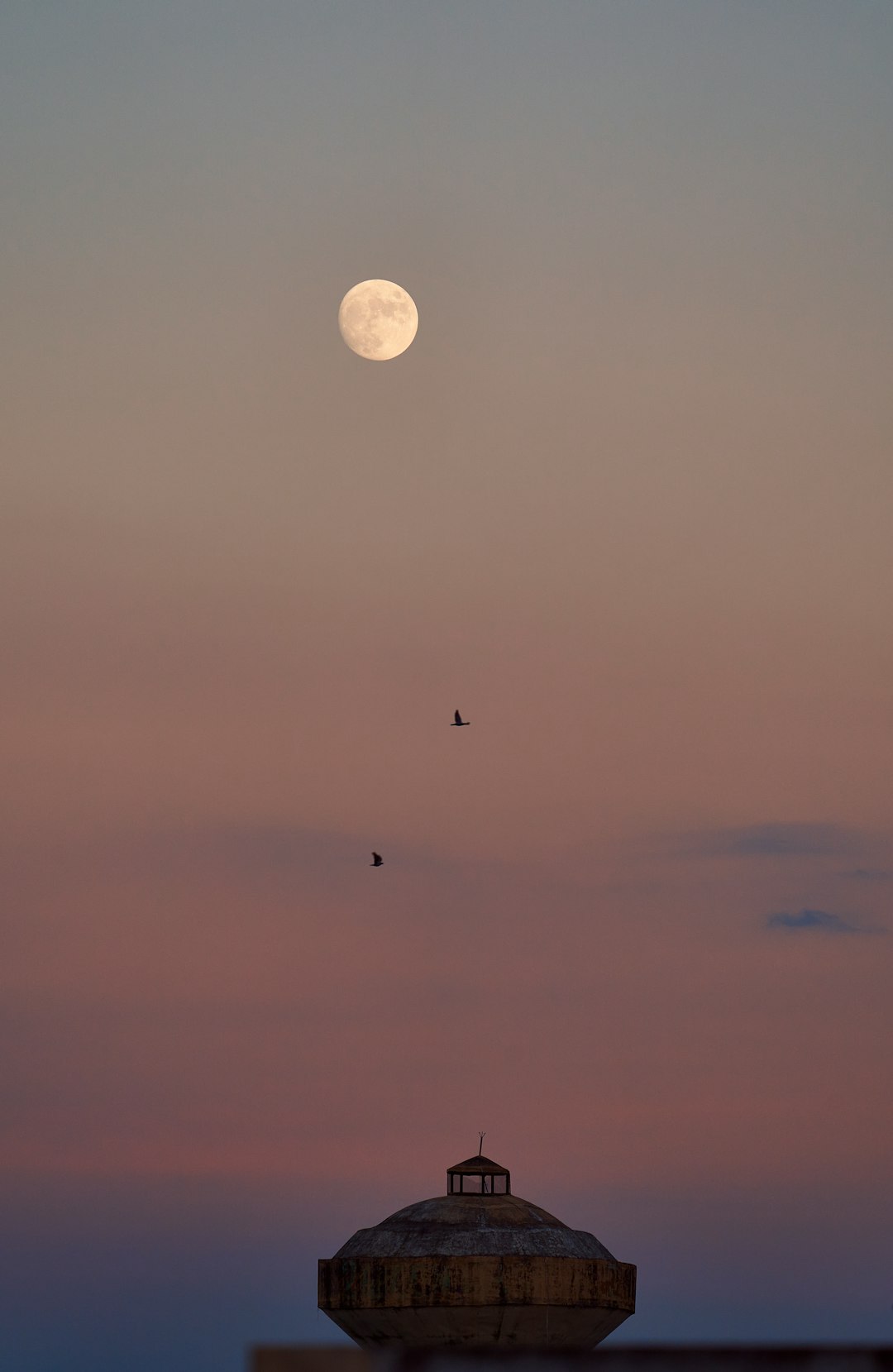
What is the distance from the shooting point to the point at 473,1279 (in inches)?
2778

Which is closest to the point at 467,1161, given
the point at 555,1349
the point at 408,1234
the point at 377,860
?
the point at 408,1234

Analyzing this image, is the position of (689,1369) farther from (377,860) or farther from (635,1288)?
(635,1288)

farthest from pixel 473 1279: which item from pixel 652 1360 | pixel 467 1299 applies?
pixel 652 1360

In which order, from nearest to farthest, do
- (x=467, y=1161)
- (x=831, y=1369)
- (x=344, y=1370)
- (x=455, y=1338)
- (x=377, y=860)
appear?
(x=344, y=1370) < (x=831, y=1369) < (x=377, y=860) < (x=455, y=1338) < (x=467, y=1161)

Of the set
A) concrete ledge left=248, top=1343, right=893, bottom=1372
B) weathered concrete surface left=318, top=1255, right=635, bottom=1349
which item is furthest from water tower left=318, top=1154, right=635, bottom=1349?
concrete ledge left=248, top=1343, right=893, bottom=1372

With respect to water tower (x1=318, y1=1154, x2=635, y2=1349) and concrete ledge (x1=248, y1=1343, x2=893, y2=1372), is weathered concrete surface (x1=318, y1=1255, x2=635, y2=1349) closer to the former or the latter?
water tower (x1=318, y1=1154, x2=635, y2=1349)

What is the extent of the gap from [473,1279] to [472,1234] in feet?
5.99

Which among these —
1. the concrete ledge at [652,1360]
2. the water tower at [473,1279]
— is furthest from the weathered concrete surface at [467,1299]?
the concrete ledge at [652,1360]

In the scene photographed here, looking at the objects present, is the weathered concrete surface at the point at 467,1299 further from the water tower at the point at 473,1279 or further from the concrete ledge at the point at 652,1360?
the concrete ledge at the point at 652,1360

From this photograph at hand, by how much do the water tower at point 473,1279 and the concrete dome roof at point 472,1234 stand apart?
39mm

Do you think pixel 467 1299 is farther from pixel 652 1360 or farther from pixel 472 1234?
pixel 652 1360

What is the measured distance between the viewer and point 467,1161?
251ft

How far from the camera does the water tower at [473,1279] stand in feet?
231

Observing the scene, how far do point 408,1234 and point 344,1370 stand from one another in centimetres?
5199
